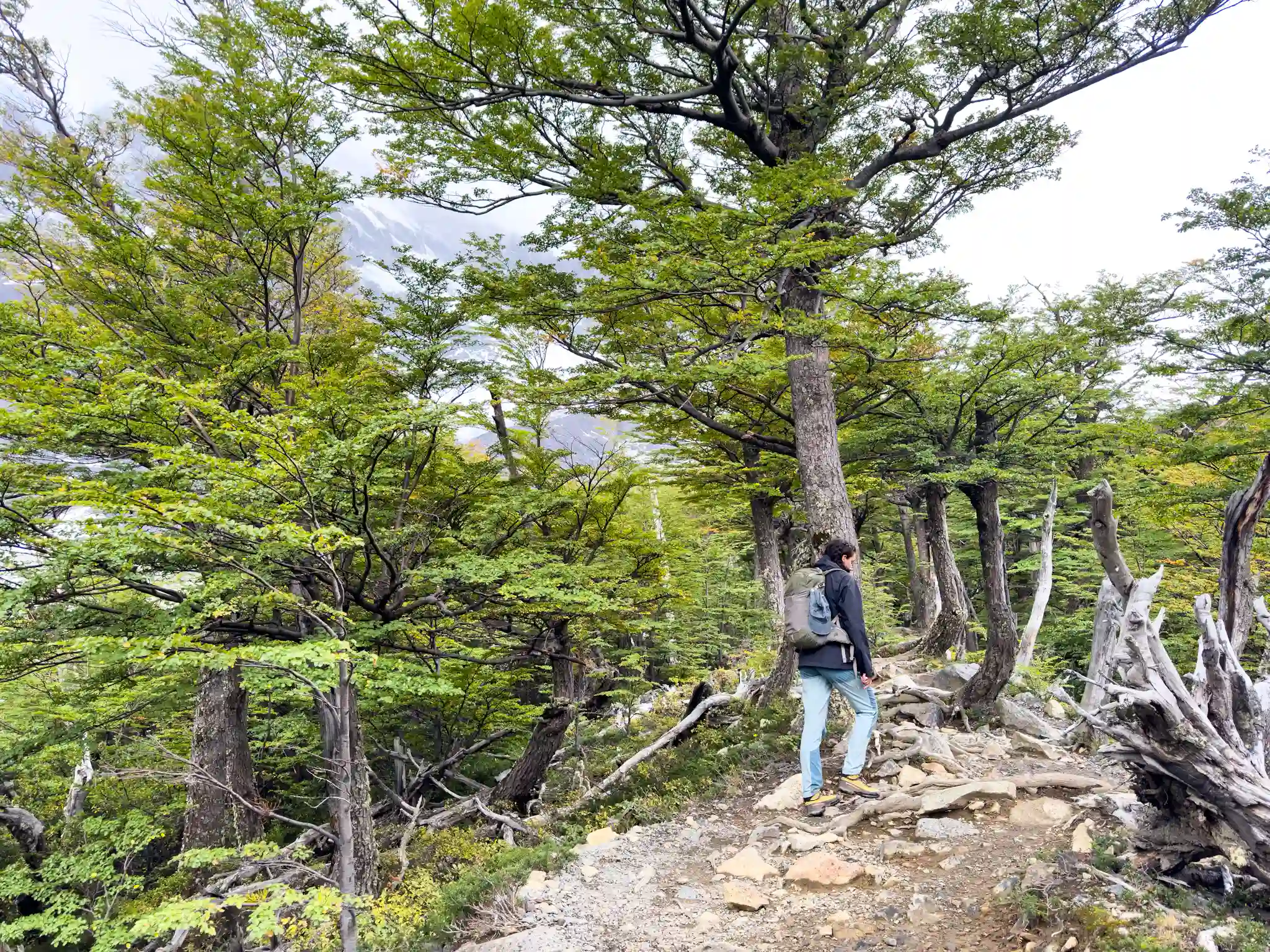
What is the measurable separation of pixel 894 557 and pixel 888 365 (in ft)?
66.9

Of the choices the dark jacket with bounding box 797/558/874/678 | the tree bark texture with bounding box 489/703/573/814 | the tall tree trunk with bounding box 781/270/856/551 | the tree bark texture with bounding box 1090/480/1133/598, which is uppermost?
the tall tree trunk with bounding box 781/270/856/551

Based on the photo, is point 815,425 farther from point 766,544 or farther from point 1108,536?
point 766,544

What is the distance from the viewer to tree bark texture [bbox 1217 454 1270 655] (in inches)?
148

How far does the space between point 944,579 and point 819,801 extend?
28.0ft

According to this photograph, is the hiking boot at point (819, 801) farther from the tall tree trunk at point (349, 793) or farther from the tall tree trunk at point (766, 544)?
the tall tree trunk at point (766, 544)

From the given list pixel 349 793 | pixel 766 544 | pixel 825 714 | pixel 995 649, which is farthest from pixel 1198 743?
pixel 766 544

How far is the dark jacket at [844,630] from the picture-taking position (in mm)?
4441

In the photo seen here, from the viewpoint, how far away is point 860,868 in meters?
3.82

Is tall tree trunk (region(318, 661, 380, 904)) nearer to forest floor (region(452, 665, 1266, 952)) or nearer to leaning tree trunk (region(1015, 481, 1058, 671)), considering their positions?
forest floor (region(452, 665, 1266, 952))

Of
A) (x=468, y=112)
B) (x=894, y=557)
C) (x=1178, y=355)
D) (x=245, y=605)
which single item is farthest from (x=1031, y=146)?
(x=894, y=557)

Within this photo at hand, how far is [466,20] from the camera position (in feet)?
18.9

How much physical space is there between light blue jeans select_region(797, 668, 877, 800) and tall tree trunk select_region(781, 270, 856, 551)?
2437 mm

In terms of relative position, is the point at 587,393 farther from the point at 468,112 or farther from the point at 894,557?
the point at 894,557

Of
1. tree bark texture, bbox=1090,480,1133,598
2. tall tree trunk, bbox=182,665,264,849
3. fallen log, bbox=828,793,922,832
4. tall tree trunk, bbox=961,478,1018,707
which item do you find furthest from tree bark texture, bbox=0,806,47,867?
tree bark texture, bbox=1090,480,1133,598
